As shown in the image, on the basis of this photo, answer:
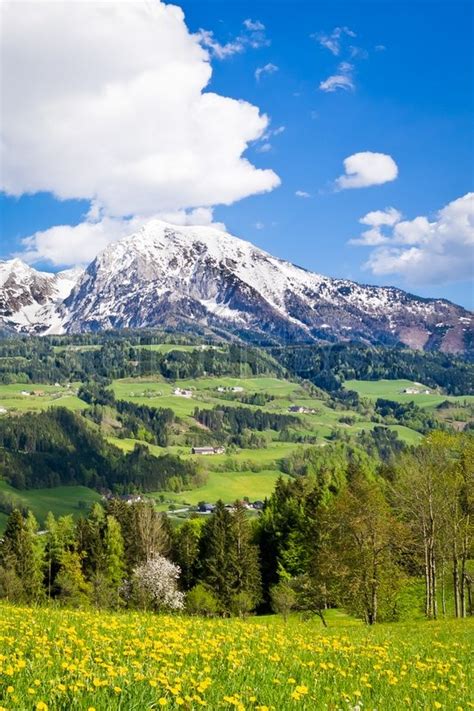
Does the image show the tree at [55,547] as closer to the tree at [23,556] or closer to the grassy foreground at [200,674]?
the tree at [23,556]

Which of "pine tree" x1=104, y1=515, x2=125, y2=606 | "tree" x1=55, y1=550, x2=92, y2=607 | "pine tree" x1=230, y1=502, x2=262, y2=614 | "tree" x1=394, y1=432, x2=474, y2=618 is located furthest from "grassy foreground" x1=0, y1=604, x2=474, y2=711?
"pine tree" x1=104, y1=515, x2=125, y2=606

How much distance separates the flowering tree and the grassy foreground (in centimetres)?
7289

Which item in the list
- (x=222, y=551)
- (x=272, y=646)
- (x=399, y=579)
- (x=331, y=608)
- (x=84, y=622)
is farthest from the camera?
(x=222, y=551)

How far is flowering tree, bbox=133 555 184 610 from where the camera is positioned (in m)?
83.6

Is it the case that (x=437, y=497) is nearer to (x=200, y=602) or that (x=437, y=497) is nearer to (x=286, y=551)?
(x=200, y=602)

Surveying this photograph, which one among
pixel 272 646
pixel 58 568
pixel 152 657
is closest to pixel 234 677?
pixel 152 657

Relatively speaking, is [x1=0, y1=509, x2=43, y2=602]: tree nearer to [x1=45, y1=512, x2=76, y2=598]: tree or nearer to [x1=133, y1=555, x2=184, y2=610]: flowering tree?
[x1=45, y1=512, x2=76, y2=598]: tree

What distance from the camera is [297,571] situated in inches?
3942

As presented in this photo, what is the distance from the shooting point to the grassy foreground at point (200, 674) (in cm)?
731

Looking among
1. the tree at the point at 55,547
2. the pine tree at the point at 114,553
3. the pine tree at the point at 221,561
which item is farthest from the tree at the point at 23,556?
the pine tree at the point at 221,561

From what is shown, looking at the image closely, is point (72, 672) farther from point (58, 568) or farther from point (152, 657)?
point (58, 568)

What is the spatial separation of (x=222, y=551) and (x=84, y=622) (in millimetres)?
87043

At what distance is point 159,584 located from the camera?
278ft

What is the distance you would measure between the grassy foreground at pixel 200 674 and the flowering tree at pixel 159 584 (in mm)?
72887
